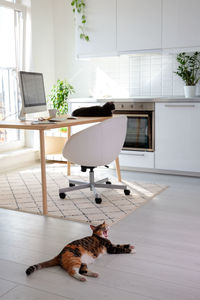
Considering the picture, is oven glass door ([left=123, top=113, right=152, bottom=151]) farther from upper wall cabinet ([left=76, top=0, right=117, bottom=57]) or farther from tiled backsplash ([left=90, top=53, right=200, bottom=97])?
upper wall cabinet ([left=76, top=0, right=117, bottom=57])

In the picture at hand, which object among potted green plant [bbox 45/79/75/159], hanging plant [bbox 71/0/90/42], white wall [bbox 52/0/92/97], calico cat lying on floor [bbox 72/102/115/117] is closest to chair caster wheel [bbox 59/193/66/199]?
calico cat lying on floor [bbox 72/102/115/117]

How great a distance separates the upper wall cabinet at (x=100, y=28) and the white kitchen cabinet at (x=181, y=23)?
69 centimetres

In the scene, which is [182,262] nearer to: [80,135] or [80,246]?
[80,246]

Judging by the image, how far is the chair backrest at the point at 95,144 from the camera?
3.54 m

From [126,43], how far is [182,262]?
328 cm

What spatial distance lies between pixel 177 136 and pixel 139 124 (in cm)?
50

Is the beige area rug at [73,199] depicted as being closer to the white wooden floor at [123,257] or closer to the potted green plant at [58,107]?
the white wooden floor at [123,257]

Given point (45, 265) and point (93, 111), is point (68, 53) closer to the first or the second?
point (93, 111)

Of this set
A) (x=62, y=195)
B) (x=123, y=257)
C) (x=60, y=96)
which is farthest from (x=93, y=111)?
(x=123, y=257)

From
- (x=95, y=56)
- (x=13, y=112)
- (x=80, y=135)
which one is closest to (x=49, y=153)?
(x=13, y=112)

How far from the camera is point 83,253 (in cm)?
240

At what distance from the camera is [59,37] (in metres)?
6.07

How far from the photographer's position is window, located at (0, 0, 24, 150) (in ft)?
18.0

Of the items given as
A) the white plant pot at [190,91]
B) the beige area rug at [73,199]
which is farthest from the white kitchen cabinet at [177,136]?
the beige area rug at [73,199]
